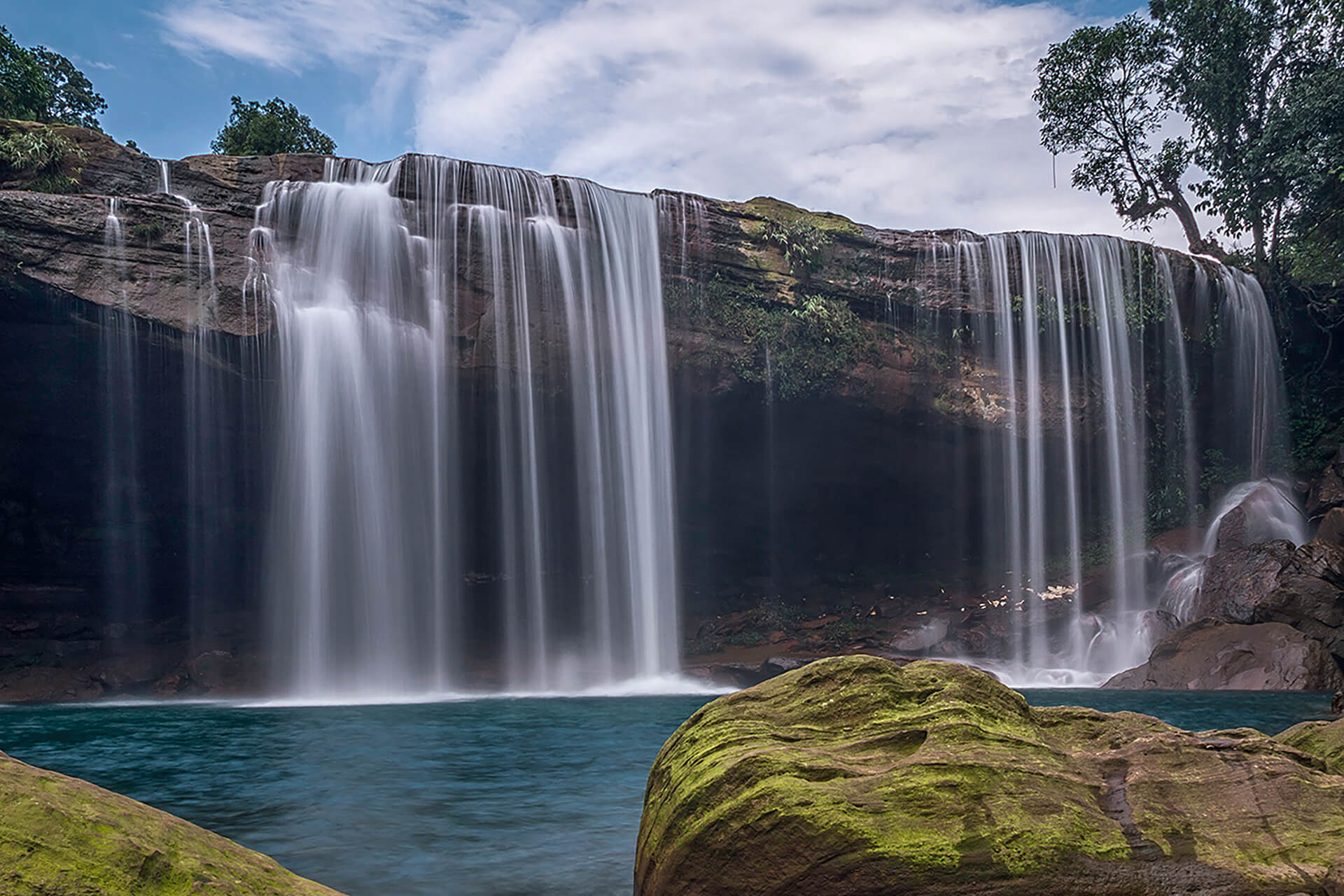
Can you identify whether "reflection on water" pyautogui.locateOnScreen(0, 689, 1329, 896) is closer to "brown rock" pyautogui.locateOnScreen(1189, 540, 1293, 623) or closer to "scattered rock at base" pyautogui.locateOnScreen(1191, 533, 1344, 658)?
"scattered rock at base" pyautogui.locateOnScreen(1191, 533, 1344, 658)

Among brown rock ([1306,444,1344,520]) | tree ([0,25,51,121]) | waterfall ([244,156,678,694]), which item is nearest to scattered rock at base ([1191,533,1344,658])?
brown rock ([1306,444,1344,520])

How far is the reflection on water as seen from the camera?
697cm

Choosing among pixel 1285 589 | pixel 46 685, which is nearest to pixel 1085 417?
pixel 1285 589

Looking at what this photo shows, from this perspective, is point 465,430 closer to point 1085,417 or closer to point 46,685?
point 46,685

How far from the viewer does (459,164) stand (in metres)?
20.9

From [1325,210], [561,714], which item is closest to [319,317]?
[561,714]

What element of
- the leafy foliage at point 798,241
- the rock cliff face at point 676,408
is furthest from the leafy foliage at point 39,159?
the leafy foliage at point 798,241

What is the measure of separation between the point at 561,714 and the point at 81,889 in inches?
513

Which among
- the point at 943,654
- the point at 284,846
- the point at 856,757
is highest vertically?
the point at 856,757

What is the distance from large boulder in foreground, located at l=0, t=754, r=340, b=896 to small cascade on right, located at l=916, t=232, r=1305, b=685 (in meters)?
22.2

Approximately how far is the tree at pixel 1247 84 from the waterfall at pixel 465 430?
16.3m

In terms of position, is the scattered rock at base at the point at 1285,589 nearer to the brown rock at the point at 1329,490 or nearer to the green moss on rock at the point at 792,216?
the brown rock at the point at 1329,490

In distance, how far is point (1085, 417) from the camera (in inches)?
959

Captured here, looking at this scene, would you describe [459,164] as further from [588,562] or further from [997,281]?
[997,281]
